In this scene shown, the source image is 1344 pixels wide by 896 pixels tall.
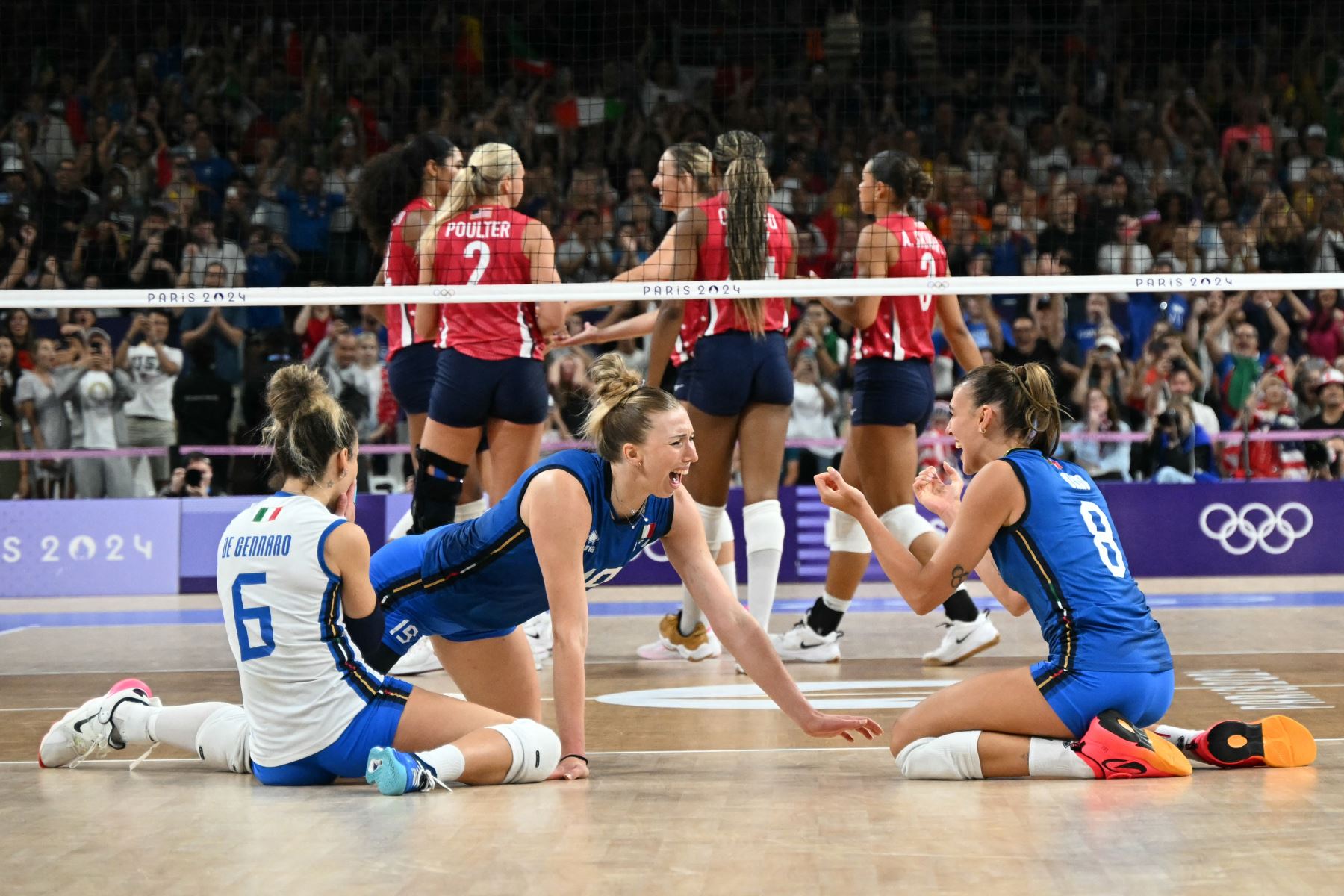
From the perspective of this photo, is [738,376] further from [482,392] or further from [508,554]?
[508,554]

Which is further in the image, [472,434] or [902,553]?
[472,434]

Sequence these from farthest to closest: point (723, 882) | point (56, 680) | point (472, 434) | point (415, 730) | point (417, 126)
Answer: point (417, 126)
point (472, 434)
point (56, 680)
point (415, 730)
point (723, 882)

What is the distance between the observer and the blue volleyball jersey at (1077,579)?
4.29 meters

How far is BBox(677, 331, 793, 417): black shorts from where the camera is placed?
22.7 feet

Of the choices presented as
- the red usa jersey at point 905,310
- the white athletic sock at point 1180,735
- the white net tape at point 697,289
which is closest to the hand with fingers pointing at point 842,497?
the white athletic sock at point 1180,735

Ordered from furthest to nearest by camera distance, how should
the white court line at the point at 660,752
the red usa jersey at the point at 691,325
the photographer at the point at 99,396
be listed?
the photographer at the point at 99,396 < the red usa jersey at the point at 691,325 < the white court line at the point at 660,752

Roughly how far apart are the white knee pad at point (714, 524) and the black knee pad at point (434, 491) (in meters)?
1.11

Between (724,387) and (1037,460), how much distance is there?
2.61m

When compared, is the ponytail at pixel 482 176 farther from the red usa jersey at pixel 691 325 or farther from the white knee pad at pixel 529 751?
the white knee pad at pixel 529 751

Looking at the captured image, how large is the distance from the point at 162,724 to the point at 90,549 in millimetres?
6642

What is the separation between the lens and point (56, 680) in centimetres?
673

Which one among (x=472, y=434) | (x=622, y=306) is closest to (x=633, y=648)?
(x=472, y=434)

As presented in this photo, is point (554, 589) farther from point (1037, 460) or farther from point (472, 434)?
point (472, 434)

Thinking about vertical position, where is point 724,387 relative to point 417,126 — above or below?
below
